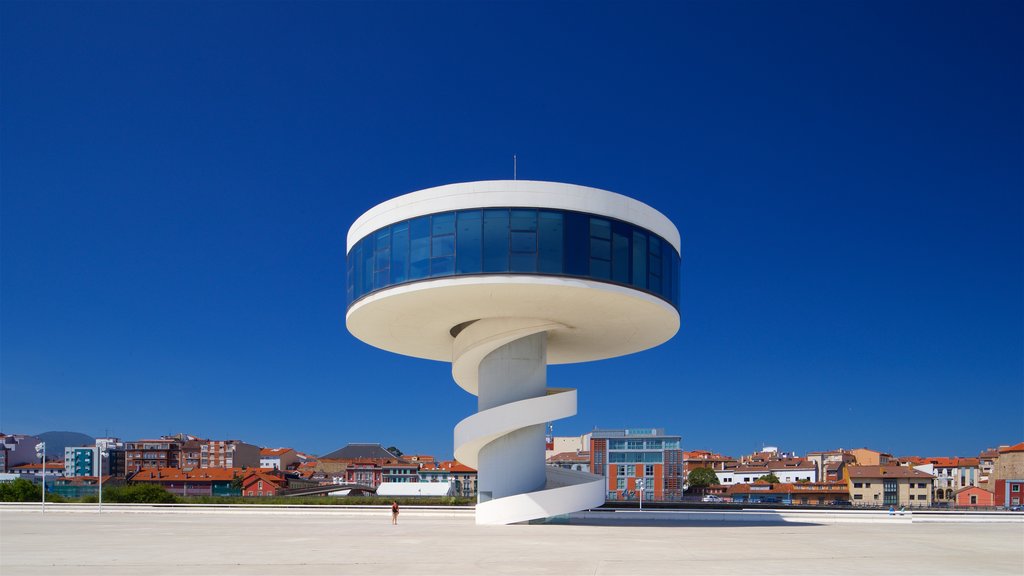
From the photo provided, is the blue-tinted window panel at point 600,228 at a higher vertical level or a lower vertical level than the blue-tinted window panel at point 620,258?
higher

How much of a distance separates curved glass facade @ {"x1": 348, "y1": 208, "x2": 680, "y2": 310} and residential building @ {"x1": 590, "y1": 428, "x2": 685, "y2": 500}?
297 feet

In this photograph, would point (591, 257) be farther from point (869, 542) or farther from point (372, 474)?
point (372, 474)

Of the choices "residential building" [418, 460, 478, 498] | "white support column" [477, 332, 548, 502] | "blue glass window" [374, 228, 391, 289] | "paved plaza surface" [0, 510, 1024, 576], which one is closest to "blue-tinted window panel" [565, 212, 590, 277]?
"white support column" [477, 332, 548, 502]

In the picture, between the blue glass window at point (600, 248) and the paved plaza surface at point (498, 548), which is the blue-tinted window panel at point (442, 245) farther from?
the paved plaza surface at point (498, 548)

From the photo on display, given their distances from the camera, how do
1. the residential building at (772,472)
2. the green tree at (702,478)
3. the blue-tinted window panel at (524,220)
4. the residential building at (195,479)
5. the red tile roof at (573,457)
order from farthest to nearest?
the residential building at (772,472) < the green tree at (702,478) < the red tile roof at (573,457) < the residential building at (195,479) < the blue-tinted window panel at (524,220)

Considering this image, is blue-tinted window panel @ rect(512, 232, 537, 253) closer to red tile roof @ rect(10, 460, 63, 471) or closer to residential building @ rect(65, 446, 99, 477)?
red tile roof @ rect(10, 460, 63, 471)

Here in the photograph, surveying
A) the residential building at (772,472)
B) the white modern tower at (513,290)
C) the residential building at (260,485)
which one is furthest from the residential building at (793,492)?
the white modern tower at (513,290)

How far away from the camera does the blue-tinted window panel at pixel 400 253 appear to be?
31.2 m

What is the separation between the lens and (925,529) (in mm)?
32219

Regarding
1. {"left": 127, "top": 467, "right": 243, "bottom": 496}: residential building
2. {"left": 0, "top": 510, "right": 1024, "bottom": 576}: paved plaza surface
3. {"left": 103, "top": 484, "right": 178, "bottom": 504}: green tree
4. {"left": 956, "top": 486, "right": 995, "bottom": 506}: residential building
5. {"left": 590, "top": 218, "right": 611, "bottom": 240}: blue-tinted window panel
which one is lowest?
{"left": 127, "top": 467, "right": 243, "bottom": 496}: residential building

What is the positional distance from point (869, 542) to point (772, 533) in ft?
13.4

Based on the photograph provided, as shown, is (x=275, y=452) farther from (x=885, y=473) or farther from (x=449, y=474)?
(x=885, y=473)

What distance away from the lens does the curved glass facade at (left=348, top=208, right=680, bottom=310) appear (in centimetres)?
3000

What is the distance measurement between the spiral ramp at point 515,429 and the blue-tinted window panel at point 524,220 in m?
5.02
